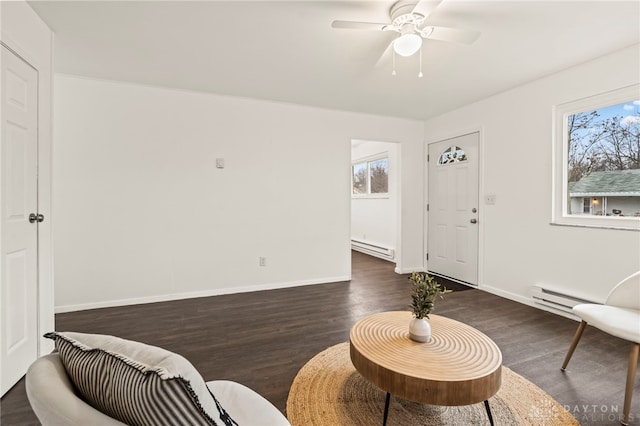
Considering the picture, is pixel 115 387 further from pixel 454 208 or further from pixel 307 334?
pixel 454 208

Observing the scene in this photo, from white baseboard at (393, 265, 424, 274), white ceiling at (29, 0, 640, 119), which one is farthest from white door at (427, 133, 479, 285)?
white ceiling at (29, 0, 640, 119)

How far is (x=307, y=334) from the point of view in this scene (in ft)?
8.58

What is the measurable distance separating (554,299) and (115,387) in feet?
12.4

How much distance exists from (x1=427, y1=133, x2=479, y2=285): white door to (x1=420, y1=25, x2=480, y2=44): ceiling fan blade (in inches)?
85.2

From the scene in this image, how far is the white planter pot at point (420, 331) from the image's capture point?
1679 millimetres

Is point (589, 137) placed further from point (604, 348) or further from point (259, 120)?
point (259, 120)

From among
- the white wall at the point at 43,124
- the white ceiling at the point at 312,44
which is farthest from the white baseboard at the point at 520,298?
the white wall at the point at 43,124

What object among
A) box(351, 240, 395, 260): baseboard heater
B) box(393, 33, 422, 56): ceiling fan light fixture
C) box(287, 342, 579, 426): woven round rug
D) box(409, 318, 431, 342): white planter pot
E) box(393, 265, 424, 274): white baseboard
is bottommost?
box(287, 342, 579, 426): woven round rug

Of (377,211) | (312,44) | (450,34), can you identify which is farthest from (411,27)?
(377,211)

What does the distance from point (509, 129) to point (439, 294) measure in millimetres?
2914

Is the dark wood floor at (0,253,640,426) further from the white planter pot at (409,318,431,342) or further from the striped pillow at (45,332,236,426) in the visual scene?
the striped pillow at (45,332,236,426)

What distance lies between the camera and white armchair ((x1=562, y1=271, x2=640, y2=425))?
161 cm

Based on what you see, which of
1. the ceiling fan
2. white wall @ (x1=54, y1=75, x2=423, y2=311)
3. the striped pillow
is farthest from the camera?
white wall @ (x1=54, y1=75, x2=423, y2=311)

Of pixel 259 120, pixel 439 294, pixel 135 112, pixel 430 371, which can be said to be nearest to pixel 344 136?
pixel 259 120
